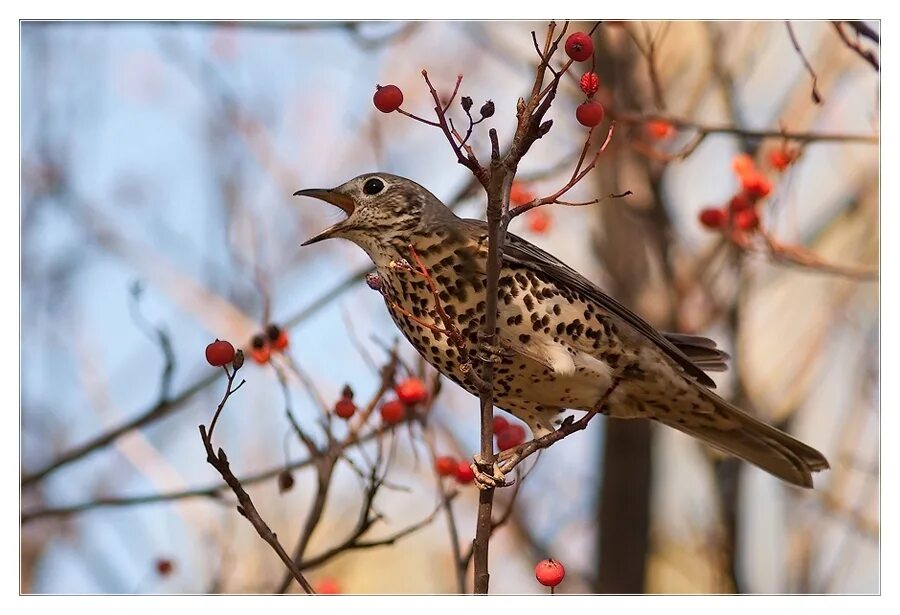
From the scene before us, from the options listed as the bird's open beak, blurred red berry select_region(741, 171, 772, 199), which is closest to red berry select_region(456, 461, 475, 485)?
the bird's open beak

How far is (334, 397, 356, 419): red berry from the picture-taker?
8.18 ft

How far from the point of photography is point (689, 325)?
4.02 meters

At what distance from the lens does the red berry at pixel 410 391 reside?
2.69 metres

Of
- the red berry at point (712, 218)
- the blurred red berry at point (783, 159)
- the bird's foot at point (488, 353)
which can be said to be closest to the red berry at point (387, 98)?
the bird's foot at point (488, 353)

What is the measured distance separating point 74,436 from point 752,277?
224 centimetres

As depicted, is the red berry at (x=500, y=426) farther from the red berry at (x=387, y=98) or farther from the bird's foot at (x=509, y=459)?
the red berry at (x=387, y=98)

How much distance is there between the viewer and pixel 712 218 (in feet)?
10.8

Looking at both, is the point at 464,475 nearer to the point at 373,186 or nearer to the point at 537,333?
the point at 537,333

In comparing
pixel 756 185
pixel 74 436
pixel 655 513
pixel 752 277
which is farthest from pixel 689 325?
pixel 74 436

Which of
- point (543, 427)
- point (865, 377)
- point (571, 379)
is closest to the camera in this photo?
point (571, 379)

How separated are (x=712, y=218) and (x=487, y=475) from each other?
4.91ft

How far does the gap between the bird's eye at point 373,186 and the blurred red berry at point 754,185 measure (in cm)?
110

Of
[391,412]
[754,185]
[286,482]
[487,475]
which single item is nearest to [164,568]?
[286,482]
